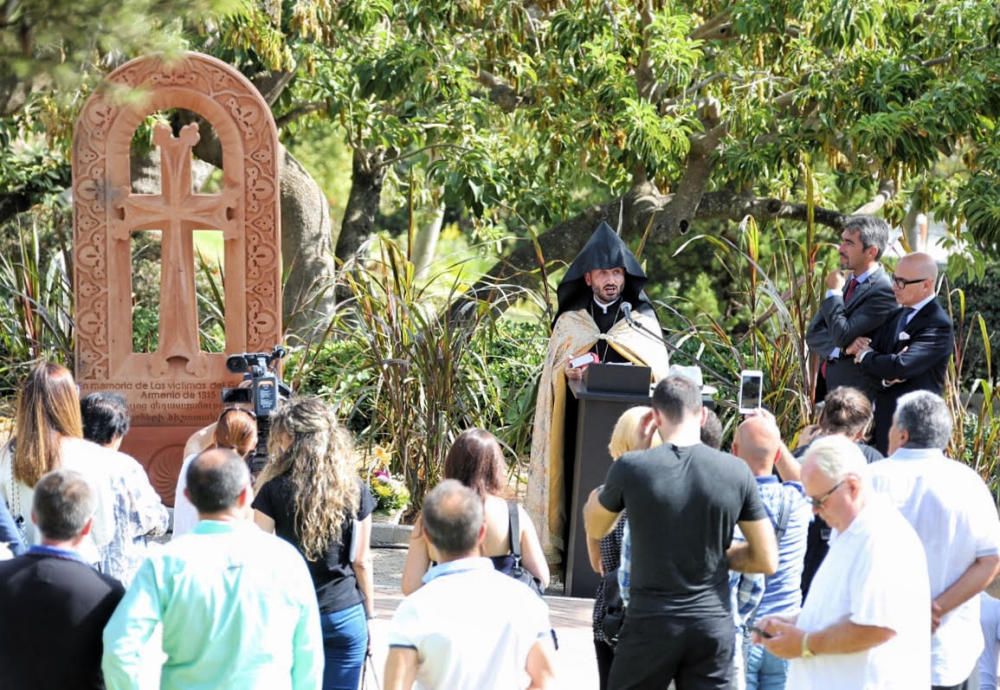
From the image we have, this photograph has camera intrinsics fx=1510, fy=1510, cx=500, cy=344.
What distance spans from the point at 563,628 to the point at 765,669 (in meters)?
2.67

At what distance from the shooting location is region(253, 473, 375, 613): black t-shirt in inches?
207

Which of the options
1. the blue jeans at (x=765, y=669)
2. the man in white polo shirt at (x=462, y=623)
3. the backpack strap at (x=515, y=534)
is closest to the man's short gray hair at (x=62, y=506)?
the man in white polo shirt at (x=462, y=623)

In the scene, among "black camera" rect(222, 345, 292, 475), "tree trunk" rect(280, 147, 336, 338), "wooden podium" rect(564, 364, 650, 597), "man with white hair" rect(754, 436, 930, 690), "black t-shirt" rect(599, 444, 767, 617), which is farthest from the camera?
"tree trunk" rect(280, 147, 336, 338)

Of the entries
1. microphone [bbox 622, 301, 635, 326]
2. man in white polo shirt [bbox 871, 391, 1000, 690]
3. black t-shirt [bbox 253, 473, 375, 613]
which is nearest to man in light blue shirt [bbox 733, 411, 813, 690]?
man in white polo shirt [bbox 871, 391, 1000, 690]

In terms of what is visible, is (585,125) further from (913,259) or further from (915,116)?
(913,259)

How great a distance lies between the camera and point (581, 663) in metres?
7.60

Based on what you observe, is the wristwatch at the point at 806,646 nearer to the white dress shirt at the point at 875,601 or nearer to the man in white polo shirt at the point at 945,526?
the white dress shirt at the point at 875,601

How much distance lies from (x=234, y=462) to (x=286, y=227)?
1151 cm

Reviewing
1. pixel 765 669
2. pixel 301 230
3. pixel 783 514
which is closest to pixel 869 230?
pixel 783 514

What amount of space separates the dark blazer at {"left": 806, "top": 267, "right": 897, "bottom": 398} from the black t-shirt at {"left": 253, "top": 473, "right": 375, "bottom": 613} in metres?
3.62

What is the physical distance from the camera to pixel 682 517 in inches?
197

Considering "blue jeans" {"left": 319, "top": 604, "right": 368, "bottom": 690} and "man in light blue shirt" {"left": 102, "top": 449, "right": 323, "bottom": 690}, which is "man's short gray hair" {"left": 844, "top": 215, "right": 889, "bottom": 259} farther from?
"man in light blue shirt" {"left": 102, "top": 449, "right": 323, "bottom": 690}

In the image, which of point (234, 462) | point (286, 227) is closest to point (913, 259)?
point (234, 462)

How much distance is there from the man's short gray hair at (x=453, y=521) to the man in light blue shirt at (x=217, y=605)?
0.42 meters
